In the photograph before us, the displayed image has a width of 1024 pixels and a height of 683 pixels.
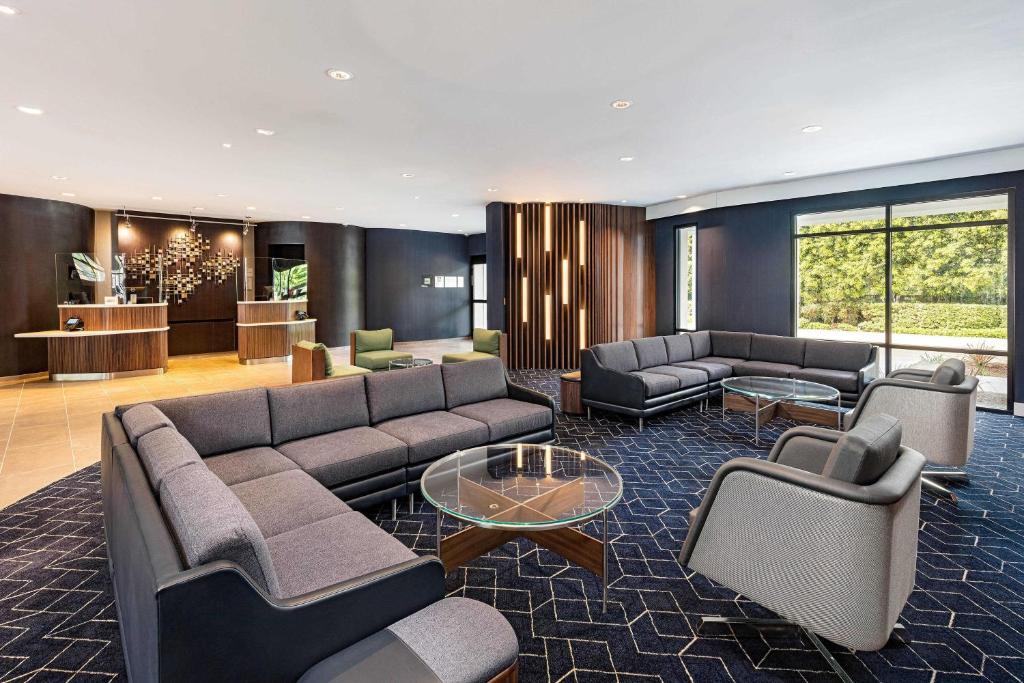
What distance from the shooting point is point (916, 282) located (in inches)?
252

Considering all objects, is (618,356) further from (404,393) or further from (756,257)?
(756,257)

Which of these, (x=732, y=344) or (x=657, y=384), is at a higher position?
(x=732, y=344)

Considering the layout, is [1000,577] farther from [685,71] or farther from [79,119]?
[79,119]

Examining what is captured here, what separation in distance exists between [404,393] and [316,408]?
682mm

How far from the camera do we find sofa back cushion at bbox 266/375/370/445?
329 cm

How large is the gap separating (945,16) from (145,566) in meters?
4.54

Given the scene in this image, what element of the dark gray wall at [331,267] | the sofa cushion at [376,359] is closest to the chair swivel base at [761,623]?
the sofa cushion at [376,359]

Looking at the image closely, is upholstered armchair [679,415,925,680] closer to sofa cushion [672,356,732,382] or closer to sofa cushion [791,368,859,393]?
sofa cushion [791,368,859,393]

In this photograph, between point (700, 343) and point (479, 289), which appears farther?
point (479, 289)

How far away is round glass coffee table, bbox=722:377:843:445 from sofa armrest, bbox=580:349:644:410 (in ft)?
3.21

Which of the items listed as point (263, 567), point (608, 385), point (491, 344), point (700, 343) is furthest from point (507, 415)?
point (700, 343)

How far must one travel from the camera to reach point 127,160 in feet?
19.6

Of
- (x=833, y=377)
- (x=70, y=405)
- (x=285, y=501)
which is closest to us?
(x=285, y=501)

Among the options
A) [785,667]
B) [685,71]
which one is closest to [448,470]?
[785,667]
